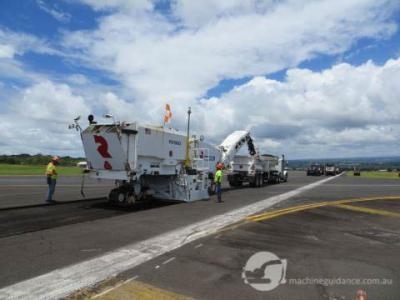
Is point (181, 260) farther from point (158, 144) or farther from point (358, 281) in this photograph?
point (158, 144)

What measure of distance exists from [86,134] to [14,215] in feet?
14.5

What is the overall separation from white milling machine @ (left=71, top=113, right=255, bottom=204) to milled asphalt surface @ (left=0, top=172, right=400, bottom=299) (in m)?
2.65

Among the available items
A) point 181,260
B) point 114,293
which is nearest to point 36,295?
point 114,293

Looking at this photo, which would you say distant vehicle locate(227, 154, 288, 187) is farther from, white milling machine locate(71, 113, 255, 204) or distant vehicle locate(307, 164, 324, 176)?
distant vehicle locate(307, 164, 324, 176)

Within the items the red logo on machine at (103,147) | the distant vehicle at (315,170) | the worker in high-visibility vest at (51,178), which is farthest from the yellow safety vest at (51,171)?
the distant vehicle at (315,170)

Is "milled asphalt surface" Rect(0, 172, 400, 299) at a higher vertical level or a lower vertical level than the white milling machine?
lower

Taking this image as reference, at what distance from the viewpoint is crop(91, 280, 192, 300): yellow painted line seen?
641 cm

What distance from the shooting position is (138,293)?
6.57 metres

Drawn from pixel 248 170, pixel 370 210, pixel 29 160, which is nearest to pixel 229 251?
pixel 370 210

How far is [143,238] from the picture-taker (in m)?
10.7

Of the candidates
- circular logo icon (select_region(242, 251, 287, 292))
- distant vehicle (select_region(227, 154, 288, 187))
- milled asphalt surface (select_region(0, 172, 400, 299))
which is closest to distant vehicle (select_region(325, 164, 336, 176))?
distant vehicle (select_region(227, 154, 288, 187))

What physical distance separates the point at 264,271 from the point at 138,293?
8.38 feet

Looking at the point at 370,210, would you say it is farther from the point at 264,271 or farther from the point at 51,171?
the point at 51,171

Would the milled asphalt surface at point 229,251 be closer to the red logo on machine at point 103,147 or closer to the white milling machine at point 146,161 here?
the white milling machine at point 146,161
